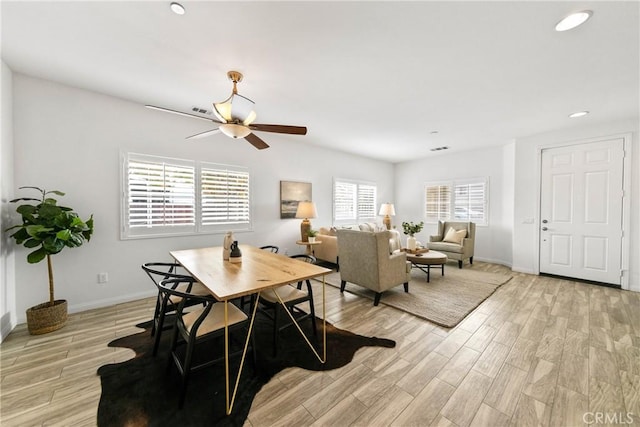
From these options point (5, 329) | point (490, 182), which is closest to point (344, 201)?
point (490, 182)

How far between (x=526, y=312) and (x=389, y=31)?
352cm

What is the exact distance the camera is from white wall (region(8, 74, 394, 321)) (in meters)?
2.69

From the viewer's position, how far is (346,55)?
2238 mm

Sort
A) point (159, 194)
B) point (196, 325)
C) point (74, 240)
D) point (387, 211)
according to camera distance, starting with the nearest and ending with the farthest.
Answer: point (196, 325) → point (74, 240) → point (159, 194) → point (387, 211)

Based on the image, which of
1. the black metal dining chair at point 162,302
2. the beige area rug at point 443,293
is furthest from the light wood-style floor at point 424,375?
the black metal dining chair at point 162,302

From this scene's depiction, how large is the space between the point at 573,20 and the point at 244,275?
10.4 ft

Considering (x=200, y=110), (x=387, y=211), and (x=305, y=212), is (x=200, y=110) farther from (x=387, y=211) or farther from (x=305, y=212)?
(x=387, y=211)

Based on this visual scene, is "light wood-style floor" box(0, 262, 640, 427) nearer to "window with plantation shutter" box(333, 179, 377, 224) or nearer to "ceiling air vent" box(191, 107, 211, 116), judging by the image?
"ceiling air vent" box(191, 107, 211, 116)

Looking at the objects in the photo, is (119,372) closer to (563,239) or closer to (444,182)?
(563,239)

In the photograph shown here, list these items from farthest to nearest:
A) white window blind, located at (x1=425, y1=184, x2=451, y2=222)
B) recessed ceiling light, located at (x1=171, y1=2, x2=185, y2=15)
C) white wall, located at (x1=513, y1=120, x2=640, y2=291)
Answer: white window blind, located at (x1=425, y1=184, x2=451, y2=222) < white wall, located at (x1=513, y1=120, x2=640, y2=291) < recessed ceiling light, located at (x1=171, y1=2, x2=185, y2=15)

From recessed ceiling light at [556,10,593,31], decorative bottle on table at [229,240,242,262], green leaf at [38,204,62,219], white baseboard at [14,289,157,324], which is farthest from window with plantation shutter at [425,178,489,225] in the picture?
green leaf at [38,204,62,219]

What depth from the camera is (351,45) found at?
210 cm

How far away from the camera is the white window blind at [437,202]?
6379 millimetres

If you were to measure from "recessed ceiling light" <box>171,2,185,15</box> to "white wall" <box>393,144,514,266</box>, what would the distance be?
6257 millimetres
